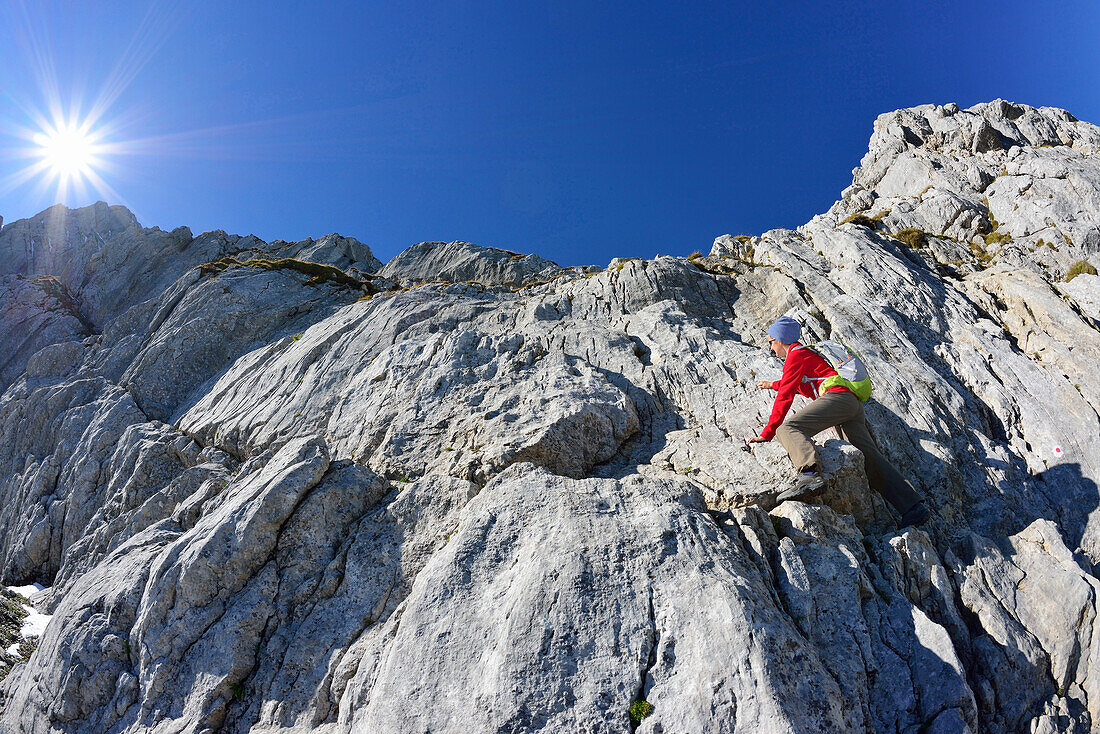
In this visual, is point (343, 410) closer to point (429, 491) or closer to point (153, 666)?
point (429, 491)

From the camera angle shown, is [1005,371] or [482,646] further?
[1005,371]

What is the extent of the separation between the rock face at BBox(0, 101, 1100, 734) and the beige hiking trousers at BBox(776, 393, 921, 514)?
0.50 m

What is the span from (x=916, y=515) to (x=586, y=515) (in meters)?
7.61

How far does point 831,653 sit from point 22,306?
57.0 meters

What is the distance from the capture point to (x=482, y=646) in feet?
28.5

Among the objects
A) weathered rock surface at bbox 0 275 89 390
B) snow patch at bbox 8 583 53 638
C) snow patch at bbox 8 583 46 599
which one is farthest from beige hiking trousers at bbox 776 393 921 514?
weathered rock surface at bbox 0 275 89 390

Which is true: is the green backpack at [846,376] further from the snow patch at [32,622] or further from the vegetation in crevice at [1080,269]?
the snow patch at [32,622]

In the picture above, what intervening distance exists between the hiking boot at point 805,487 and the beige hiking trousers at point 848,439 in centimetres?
20

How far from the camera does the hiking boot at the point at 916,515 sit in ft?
36.8

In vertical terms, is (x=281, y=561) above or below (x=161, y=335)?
below

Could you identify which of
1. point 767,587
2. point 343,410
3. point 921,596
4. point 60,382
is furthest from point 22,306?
point 921,596

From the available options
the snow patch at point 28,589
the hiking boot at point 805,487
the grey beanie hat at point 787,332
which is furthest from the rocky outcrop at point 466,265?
the hiking boot at point 805,487

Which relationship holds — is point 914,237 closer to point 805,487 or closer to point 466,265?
point 805,487

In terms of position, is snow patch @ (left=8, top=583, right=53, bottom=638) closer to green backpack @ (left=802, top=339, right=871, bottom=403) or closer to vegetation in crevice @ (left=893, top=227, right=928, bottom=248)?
green backpack @ (left=802, top=339, right=871, bottom=403)
